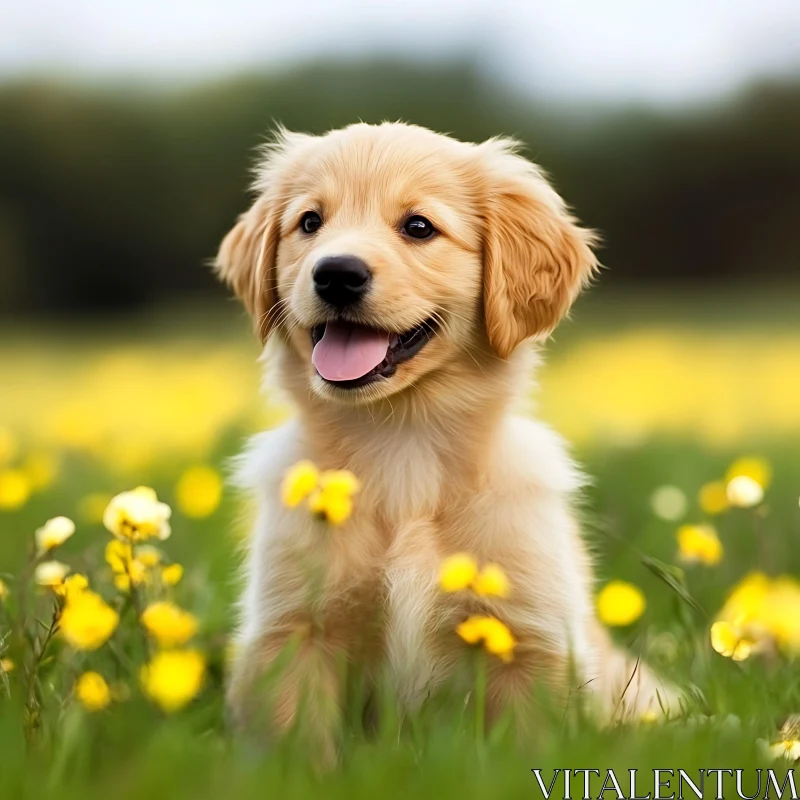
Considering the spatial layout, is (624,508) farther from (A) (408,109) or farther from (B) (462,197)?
(A) (408,109)

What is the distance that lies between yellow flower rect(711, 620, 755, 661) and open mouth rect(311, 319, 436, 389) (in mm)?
1010

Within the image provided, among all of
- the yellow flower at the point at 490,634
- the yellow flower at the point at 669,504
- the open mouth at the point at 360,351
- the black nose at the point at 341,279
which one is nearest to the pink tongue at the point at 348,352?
the open mouth at the point at 360,351

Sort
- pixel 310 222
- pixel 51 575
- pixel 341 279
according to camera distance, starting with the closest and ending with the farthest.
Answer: pixel 51 575
pixel 341 279
pixel 310 222

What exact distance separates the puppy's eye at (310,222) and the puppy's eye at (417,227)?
25 centimetres

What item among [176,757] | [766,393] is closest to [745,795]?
[176,757]

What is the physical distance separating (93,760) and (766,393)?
22.9 ft

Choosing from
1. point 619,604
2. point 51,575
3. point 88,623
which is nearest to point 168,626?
point 88,623

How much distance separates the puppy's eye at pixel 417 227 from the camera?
9.74ft

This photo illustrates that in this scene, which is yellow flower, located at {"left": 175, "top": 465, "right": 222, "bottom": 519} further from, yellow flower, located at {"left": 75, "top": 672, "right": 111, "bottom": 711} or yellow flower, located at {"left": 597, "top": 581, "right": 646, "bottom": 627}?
yellow flower, located at {"left": 597, "top": 581, "right": 646, "bottom": 627}

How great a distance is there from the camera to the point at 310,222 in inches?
121

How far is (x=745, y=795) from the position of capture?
7.24ft

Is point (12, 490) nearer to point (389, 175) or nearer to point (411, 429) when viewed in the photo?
point (411, 429)

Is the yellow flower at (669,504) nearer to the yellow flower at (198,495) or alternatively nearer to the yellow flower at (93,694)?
the yellow flower at (198,495)

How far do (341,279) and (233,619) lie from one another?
1.26 metres
